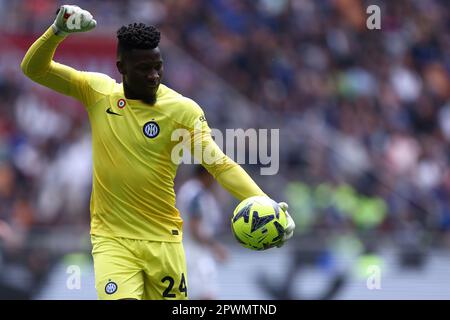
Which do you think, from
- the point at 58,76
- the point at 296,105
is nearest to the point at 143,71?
the point at 58,76

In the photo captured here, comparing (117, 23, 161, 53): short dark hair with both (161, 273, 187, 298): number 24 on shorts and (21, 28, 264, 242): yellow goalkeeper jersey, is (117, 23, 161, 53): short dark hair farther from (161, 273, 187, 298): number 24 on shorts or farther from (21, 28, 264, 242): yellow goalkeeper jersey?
(161, 273, 187, 298): number 24 on shorts

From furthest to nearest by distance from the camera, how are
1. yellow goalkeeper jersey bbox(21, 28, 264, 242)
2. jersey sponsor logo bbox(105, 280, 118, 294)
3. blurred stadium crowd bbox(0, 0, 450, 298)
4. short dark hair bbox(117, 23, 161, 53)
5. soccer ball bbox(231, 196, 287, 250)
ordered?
blurred stadium crowd bbox(0, 0, 450, 298) < yellow goalkeeper jersey bbox(21, 28, 264, 242) < short dark hair bbox(117, 23, 161, 53) < jersey sponsor logo bbox(105, 280, 118, 294) < soccer ball bbox(231, 196, 287, 250)

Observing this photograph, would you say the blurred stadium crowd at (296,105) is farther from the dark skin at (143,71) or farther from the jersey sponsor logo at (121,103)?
the dark skin at (143,71)

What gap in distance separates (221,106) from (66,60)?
2.41 meters

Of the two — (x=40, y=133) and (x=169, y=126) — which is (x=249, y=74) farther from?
(x=169, y=126)

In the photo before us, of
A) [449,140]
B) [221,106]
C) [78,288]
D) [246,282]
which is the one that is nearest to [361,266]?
[246,282]

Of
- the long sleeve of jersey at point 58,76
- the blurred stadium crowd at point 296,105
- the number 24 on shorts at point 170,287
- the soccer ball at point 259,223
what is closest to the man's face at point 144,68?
the long sleeve of jersey at point 58,76

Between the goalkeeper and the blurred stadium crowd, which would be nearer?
the goalkeeper

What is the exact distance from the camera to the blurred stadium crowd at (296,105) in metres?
15.0

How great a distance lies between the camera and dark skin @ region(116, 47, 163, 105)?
7188 millimetres

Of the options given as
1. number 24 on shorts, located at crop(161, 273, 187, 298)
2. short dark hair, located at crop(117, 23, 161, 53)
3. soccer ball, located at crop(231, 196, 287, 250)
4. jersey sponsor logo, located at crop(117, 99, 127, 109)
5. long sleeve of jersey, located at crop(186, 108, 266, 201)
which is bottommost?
number 24 on shorts, located at crop(161, 273, 187, 298)

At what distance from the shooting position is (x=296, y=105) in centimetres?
1794

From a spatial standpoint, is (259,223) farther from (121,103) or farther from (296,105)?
(296,105)

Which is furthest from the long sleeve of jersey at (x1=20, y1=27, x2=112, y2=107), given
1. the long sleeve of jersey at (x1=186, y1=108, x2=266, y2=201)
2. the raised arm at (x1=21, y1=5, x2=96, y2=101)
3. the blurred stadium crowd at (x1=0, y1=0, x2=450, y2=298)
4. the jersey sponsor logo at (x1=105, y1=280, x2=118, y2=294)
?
the blurred stadium crowd at (x1=0, y1=0, x2=450, y2=298)
